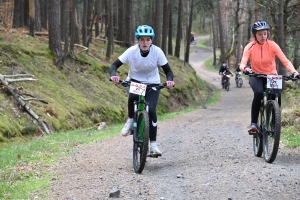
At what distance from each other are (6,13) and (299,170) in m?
24.2

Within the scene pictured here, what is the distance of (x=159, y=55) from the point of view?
790cm

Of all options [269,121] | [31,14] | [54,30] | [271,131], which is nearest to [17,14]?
[31,14]

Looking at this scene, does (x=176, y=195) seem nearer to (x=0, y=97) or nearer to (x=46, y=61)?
(x=0, y=97)

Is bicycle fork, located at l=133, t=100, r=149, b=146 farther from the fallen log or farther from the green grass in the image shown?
the fallen log

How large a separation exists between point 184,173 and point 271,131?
173cm

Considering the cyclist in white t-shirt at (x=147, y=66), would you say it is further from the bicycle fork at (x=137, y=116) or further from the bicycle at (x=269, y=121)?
the bicycle at (x=269, y=121)

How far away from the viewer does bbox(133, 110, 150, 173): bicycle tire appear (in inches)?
289

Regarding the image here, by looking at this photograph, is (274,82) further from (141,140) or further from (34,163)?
(34,163)

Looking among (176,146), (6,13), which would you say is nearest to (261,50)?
(176,146)

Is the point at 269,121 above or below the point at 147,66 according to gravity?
below

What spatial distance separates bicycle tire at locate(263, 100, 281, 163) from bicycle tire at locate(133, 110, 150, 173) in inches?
80.1

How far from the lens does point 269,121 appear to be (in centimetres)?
811

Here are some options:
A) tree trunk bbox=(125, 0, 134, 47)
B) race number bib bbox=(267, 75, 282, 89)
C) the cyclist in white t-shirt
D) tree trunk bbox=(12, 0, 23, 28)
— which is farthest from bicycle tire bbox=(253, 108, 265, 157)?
tree trunk bbox=(125, 0, 134, 47)

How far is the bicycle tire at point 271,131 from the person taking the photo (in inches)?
299
